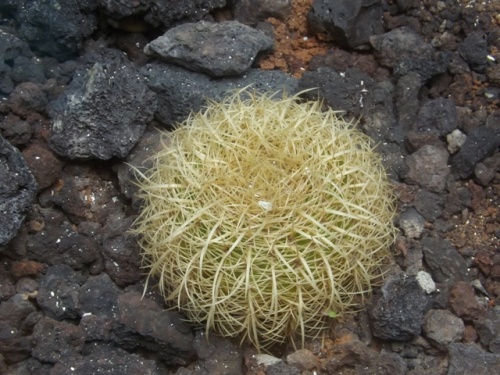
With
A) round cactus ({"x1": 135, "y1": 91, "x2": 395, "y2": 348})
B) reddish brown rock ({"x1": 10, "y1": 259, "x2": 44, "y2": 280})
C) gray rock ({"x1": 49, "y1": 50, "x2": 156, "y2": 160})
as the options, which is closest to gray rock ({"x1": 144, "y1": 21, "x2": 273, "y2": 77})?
A: gray rock ({"x1": 49, "y1": 50, "x2": 156, "y2": 160})

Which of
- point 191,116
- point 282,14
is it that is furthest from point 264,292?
point 282,14

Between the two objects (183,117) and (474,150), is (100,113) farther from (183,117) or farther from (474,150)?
(474,150)

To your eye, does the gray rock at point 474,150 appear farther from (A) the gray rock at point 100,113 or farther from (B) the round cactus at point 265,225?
(A) the gray rock at point 100,113

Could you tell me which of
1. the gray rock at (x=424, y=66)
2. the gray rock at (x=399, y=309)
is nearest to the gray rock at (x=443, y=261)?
the gray rock at (x=399, y=309)

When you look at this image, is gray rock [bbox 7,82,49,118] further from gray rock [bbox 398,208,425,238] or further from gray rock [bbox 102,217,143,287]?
Answer: gray rock [bbox 398,208,425,238]

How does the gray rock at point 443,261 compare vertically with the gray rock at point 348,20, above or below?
below

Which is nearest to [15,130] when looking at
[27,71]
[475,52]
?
[27,71]
